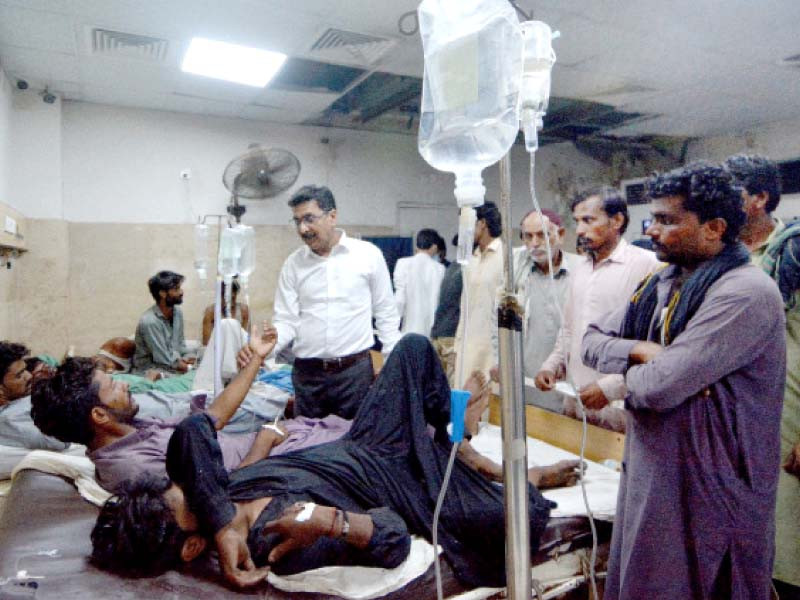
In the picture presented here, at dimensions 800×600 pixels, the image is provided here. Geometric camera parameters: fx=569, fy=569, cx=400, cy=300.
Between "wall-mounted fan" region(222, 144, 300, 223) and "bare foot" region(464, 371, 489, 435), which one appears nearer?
"bare foot" region(464, 371, 489, 435)

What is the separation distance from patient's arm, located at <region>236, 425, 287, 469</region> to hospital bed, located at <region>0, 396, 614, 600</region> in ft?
1.74

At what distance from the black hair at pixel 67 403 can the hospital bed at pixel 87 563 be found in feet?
0.86

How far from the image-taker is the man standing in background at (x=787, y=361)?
1577 millimetres

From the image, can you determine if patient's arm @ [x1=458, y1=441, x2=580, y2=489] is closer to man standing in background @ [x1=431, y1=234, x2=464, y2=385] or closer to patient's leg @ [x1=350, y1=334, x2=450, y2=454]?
patient's leg @ [x1=350, y1=334, x2=450, y2=454]

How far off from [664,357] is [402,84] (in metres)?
3.85

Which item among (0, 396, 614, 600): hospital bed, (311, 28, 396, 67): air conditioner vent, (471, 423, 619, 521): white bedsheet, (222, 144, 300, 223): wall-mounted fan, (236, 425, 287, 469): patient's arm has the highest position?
(311, 28, 396, 67): air conditioner vent

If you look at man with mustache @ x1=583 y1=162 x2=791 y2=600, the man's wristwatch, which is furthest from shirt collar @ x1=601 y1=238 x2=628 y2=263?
the man's wristwatch

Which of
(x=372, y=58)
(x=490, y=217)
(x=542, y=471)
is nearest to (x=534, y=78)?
(x=542, y=471)

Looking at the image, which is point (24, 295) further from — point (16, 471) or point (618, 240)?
point (618, 240)

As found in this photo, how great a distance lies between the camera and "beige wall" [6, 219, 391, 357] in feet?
15.3

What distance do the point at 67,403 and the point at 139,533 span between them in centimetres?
58

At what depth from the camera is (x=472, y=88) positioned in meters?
0.77

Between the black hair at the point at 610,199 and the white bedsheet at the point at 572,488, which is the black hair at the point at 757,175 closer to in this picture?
the black hair at the point at 610,199

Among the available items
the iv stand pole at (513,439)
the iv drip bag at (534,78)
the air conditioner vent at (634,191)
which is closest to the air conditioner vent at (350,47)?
the iv drip bag at (534,78)
